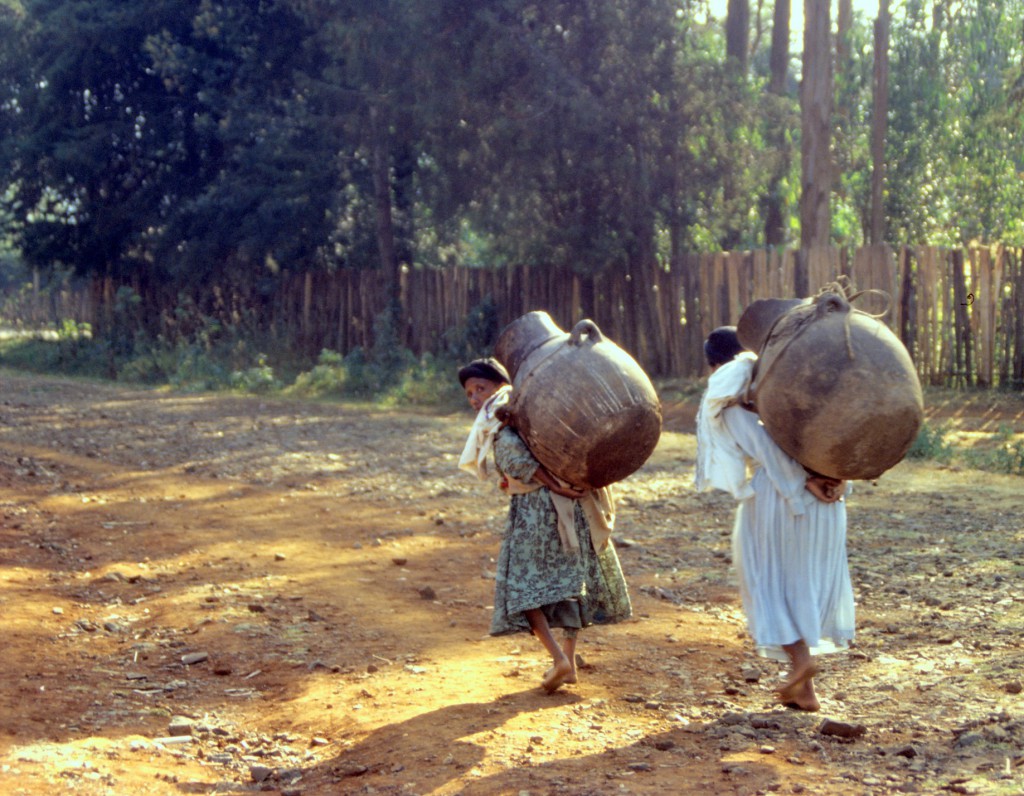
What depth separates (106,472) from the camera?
36.8 ft

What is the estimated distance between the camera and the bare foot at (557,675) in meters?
4.99

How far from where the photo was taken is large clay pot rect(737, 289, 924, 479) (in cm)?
432

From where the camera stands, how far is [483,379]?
5.31 m

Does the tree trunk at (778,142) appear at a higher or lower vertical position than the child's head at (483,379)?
higher

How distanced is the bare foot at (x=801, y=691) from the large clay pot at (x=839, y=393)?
0.76 metres

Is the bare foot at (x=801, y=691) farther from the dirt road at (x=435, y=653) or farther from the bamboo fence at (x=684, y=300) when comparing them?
the bamboo fence at (x=684, y=300)

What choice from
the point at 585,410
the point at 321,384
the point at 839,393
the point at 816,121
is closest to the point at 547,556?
the point at 585,410

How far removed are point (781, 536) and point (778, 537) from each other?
0.04 ft

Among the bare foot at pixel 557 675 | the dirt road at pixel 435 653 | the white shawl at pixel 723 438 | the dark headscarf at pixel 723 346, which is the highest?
the dark headscarf at pixel 723 346

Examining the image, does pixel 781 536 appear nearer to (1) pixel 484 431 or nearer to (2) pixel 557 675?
(2) pixel 557 675

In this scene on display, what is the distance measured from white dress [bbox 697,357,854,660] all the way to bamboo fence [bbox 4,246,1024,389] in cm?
802

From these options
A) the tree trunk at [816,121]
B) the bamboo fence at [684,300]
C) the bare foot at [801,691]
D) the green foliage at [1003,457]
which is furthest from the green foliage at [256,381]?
the bare foot at [801,691]

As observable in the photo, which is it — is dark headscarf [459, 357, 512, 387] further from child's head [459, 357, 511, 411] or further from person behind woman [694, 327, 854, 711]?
person behind woman [694, 327, 854, 711]

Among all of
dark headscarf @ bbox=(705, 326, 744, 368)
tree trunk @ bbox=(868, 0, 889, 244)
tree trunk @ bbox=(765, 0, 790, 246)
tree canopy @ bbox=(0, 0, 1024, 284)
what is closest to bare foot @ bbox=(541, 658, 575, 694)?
dark headscarf @ bbox=(705, 326, 744, 368)
